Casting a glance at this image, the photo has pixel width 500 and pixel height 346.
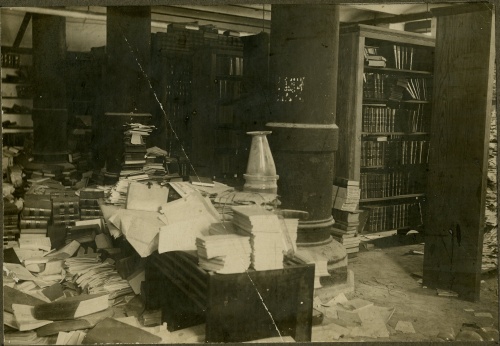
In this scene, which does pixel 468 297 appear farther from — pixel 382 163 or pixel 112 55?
pixel 112 55

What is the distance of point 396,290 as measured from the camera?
399 centimetres

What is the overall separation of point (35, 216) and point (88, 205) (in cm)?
40

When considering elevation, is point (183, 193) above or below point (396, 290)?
above

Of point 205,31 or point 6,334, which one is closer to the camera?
point 6,334

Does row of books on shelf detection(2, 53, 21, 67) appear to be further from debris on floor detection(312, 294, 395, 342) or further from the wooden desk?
debris on floor detection(312, 294, 395, 342)

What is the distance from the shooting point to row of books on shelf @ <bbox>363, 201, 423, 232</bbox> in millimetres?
5715

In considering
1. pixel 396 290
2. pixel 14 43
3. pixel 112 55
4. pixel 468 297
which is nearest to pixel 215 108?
pixel 112 55

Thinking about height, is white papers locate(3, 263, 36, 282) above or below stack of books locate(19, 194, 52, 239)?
below

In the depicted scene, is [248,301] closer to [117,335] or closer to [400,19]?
[117,335]

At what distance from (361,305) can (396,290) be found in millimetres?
624

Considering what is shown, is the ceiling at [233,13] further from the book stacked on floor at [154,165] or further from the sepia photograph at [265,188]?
the book stacked on floor at [154,165]

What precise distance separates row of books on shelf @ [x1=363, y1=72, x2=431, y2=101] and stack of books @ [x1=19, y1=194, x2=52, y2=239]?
3.45 m

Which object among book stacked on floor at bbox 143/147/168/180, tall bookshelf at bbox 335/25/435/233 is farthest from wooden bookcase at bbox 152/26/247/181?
tall bookshelf at bbox 335/25/435/233

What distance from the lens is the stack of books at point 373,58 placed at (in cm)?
543
